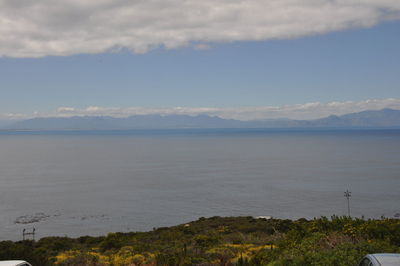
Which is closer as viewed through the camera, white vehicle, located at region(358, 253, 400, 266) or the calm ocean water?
white vehicle, located at region(358, 253, 400, 266)

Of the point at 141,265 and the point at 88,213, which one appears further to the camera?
the point at 88,213

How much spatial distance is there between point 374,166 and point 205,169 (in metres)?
57.7

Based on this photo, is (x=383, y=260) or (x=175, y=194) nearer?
(x=383, y=260)

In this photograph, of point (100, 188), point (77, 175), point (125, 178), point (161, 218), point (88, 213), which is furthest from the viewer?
point (77, 175)

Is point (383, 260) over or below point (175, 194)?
over

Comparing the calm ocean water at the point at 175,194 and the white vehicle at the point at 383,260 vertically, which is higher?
the white vehicle at the point at 383,260

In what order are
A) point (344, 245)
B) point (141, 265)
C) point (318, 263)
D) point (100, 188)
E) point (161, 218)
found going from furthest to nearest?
point (100, 188) < point (161, 218) < point (141, 265) < point (344, 245) < point (318, 263)

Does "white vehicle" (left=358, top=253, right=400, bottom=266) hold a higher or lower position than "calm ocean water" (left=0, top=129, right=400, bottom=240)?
higher

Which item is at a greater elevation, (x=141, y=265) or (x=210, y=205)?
(x=141, y=265)

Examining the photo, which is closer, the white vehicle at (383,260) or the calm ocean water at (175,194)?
the white vehicle at (383,260)

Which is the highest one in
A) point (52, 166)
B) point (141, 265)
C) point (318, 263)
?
point (318, 263)

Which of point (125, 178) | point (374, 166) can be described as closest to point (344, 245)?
point (125, 178)

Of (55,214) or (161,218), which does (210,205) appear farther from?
(55,214)

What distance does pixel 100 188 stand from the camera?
99000mm
